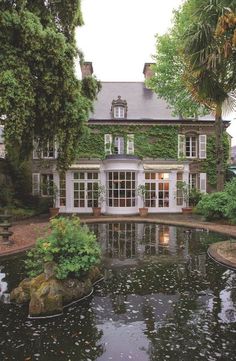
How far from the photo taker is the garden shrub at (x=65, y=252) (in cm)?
652

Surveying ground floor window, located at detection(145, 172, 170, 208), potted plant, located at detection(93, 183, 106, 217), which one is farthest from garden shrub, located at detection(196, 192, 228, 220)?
potted plant, located at detection(93, 183, 106, 217)

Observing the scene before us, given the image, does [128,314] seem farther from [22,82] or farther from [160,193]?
[160,193]

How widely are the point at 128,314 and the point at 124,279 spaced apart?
1.98 metres

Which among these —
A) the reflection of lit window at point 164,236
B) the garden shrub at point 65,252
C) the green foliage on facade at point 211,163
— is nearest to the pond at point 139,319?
the garden shrub at point 65,252

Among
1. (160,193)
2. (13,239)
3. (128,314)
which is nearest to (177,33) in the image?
(160,193)

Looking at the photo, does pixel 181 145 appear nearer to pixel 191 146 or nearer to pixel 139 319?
pixel 191 146

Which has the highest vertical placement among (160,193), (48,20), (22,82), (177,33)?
(177,33)

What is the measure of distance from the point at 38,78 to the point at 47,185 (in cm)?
918

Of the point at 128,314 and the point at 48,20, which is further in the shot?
the point at 48,20

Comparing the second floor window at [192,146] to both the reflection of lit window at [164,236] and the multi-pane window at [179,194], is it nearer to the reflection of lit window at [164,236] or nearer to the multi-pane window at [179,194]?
the multi-pane window at [179,194]

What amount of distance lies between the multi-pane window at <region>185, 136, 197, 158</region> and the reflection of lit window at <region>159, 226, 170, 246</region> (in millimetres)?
10811

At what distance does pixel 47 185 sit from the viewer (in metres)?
22.3

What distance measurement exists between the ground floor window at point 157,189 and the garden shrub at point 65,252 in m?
15.4

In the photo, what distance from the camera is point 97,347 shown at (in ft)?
15.3
